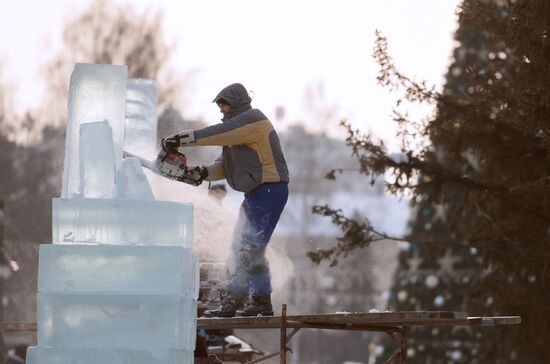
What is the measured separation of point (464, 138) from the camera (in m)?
17.3

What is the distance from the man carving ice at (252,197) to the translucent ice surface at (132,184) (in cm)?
141

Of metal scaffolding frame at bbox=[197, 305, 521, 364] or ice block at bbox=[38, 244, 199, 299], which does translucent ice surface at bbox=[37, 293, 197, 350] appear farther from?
metal scaffolding frame at bbox=[197, 305, 521, 364]

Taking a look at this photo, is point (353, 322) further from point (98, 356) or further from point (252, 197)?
point (98, 356)

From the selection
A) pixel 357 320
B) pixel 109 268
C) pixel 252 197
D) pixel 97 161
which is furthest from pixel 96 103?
pixel 357 320

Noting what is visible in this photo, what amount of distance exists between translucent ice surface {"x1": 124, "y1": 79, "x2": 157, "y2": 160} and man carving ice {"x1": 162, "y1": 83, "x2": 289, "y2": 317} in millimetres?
952

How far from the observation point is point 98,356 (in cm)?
938

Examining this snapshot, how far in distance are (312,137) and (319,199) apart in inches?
90.1

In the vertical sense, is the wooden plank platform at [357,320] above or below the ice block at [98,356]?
above

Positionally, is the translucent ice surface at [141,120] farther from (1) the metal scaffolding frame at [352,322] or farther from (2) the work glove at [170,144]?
(1) the metal scaffolding frame at [352,322]

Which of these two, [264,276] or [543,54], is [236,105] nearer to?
[264,276]

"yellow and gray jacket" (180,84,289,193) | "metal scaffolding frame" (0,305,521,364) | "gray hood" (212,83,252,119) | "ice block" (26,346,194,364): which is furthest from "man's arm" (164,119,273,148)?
"ice block" (26,346,194,364)

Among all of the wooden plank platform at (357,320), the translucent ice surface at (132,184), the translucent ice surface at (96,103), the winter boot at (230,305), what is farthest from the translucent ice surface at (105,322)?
the winter boot at (230,305)

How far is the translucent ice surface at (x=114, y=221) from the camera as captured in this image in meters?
9.48

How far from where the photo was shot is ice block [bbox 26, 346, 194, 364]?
9.37m
